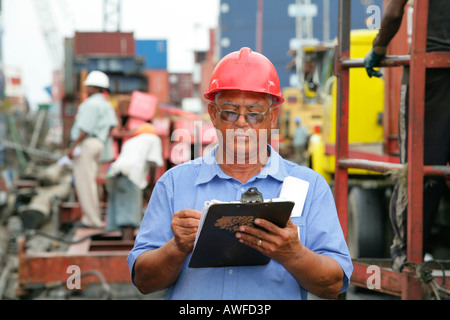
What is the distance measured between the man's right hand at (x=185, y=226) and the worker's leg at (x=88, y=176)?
6487mm

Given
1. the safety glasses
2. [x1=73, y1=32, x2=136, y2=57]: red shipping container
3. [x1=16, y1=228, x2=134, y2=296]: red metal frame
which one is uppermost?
[x1=73, y1=32, x2=136, y2=57]: red shipping container

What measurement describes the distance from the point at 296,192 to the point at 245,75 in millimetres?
473

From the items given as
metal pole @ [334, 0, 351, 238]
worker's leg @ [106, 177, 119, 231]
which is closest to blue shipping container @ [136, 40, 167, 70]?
worker's leg @ [106, 177, 119, 231]

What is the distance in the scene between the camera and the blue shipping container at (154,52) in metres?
35.4

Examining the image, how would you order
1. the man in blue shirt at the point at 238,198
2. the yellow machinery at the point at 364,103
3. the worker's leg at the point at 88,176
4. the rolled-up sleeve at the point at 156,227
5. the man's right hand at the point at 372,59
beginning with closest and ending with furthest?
the man in blue shirt at the point at 238,198
the rolled-up sleeve at the point at 156,227
the man's right hand at the point at 372,59
the yellow machinery at the point at 364,103
the worker's leg at the point at 88,176

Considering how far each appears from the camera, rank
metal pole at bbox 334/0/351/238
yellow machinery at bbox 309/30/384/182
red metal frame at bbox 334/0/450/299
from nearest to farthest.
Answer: red metal frame at bbox 334/0/450/299 < metal pole at bbox 334/0/351/238 < yellow machinery at bbox 309/30/384/182

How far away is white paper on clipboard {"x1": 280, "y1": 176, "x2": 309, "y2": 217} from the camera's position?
87.7 inches

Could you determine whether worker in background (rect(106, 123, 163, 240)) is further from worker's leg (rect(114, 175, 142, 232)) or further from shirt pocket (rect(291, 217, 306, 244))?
shirt pocket (rect(291, 217, 306, 244))

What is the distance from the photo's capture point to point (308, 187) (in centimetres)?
228

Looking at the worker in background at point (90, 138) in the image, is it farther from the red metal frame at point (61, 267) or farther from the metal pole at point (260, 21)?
the metal pole at point (260, 21)

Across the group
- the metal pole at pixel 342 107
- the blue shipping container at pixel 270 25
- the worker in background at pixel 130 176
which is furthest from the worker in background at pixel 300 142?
the blue shipping container at pixel 270 25

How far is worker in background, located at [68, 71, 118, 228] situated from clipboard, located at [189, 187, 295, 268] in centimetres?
630

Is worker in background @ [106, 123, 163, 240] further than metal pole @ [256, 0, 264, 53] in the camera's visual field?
No
